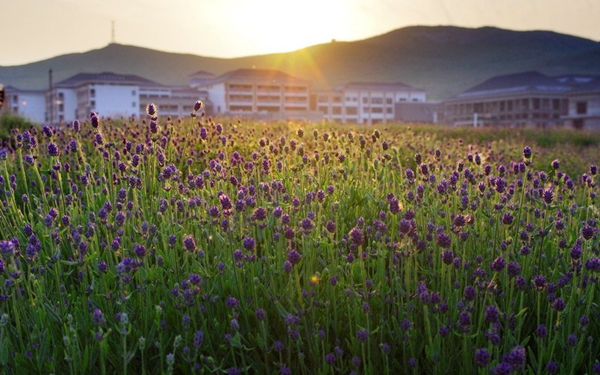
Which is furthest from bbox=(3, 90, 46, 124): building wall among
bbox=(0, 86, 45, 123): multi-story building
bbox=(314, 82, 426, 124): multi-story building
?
bbox=(314, 82, 426, 124): multi-story building

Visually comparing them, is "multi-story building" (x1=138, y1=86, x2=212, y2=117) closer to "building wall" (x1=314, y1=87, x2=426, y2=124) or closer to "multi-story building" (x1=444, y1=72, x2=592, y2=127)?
"building wall" (x1=314, y1=87, x2=426, y2=124)

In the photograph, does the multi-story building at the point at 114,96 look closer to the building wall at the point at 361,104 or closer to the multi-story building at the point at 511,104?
the building wall at the point at 361,104

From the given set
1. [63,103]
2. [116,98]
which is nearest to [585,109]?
[116,98]

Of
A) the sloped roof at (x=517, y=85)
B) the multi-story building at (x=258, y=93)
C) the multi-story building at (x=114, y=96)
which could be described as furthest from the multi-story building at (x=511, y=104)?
the multi-story building at (x=114, y=96)

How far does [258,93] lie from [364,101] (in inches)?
956

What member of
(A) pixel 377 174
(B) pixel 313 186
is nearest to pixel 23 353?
(B) pixel 313 186

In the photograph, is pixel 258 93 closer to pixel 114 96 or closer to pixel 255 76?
pixel 255 76

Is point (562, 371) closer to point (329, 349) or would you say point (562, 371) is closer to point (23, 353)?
point (329, 349)

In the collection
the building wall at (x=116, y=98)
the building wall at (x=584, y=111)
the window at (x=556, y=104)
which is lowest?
the building wall at (x=584, y=111)

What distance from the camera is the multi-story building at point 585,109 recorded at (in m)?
69.6

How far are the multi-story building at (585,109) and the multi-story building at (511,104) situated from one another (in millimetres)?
4296

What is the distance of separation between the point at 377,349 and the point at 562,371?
2.78 feet

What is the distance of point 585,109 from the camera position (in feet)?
235

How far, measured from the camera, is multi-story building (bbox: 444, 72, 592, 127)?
3324 inches
